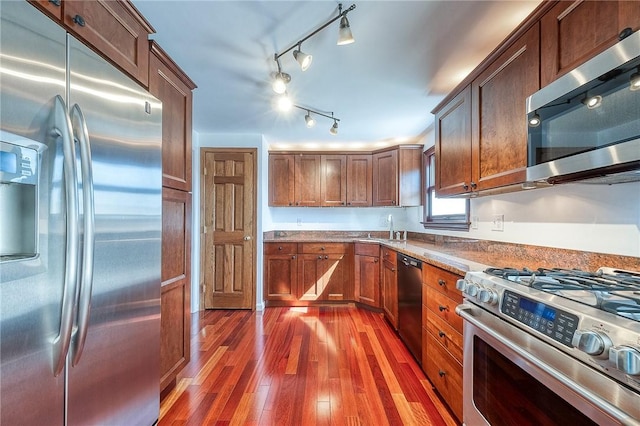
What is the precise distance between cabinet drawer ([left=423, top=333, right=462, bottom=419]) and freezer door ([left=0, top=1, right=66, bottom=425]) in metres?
1.69

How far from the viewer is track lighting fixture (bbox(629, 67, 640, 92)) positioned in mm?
825

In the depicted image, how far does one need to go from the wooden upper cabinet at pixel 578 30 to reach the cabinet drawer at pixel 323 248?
8.79ft

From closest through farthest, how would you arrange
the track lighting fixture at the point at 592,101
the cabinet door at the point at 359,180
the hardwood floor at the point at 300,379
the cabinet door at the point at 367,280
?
the track lighting fixture at the point at 592,101, the hardwood floor at the point at 300,379, the cabinet door at the point at 367,280, the cabinet door at the point at 359,180

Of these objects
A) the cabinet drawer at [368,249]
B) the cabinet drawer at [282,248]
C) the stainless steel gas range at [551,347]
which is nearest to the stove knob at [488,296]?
the stainless steel gas range at [551,347]

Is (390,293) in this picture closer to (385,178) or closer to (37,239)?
(385,178)

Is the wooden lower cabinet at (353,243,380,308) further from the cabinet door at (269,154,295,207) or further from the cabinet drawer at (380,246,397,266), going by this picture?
the cabinet door at (269,154,295,207)

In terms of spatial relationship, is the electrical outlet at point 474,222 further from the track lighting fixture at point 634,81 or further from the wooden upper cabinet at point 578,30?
the track lighting fixture at point 634,81

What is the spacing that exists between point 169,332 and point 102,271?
884 mm

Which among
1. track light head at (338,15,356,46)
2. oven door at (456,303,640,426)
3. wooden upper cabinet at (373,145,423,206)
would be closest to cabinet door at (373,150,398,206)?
wooden upper cabinet at (373,145,423,206)

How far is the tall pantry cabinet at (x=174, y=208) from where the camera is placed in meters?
1.58

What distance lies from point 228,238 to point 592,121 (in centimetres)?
336

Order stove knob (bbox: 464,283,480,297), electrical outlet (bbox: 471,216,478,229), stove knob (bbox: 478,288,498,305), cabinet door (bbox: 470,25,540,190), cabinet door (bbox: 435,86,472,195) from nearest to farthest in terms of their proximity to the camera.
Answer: stove knob (bbox: 478,288,498,305) → stove knob (bbox: 464,283,480,297) → cabinet door (bbox: 470,25,540,190) → cabinet door (bbox: 435,86,472,195) → electrical outlet (bbox: 471,216,478,229)

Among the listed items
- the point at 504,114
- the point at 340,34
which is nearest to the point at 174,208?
the point at 340,34

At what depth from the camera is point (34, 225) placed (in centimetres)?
73
